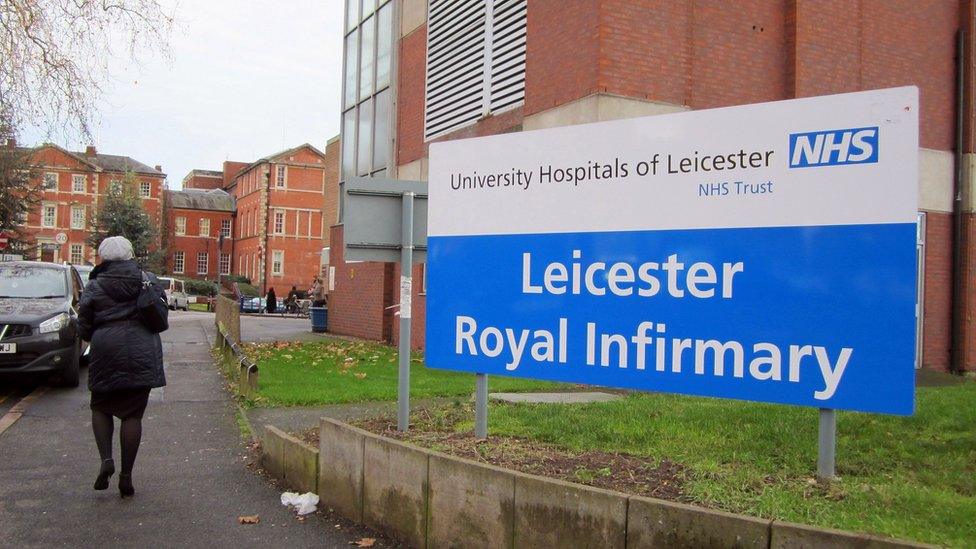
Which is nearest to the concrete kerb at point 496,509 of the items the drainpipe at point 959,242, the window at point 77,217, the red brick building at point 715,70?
the red brick building at point 715,70

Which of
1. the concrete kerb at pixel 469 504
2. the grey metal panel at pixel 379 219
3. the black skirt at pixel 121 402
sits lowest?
the concrete kerb at pixel 469 504

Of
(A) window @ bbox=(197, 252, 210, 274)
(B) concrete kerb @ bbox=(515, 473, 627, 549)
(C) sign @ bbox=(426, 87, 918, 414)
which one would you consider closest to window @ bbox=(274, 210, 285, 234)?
(A) window @ bbox=(197, 252, 210, 274)

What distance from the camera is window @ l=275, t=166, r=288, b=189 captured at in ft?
226

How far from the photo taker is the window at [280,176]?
68875mm

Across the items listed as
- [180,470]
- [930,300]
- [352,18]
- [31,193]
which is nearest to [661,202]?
[180,470]

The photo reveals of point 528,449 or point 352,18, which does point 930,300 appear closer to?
point 528,449

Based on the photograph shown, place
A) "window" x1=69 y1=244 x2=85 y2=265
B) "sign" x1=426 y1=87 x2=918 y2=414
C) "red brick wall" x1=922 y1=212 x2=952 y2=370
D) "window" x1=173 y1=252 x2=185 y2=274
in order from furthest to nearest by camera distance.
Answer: "window" x1=173 y1=252 x2=185 y2=274
"window" x1=69 y1=244 x2=85 y2=265
"red brick wall" x1=922 y1=212 x2=952 y2=370
"sign" x1=426 y1=87 x2=918 y2=414

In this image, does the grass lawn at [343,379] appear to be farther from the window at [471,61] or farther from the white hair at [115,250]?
the window at [471,61]

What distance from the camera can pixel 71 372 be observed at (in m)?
10.5

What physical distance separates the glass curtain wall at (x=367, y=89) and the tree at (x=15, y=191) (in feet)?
34.0

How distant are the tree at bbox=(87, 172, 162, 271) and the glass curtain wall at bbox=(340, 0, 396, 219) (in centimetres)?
4166

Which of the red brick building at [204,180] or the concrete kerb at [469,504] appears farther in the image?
the red brick building at [204,180]

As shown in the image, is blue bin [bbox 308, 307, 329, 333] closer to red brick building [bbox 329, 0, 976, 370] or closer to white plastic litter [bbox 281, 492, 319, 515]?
red brick building [bbox 329, 0, 976, 370]

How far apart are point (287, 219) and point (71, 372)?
2359 inches
